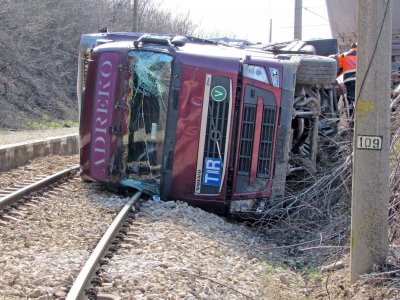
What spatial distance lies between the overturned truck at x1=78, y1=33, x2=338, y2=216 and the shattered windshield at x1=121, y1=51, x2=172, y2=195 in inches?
0.5

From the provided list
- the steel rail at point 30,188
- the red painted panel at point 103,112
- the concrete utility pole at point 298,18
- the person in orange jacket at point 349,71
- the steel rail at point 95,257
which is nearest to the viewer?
the steel rail at point 95,257

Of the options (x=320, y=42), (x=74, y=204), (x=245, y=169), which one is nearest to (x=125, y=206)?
(x=74, y=204)

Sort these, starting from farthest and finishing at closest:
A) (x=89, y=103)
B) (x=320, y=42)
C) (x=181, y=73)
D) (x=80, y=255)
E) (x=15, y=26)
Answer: (x=15, y=26), (x=320, y=42), (x=89, y=103), (x=181, y=73), (x=80, y=255)

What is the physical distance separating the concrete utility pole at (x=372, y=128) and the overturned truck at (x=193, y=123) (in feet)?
11.5

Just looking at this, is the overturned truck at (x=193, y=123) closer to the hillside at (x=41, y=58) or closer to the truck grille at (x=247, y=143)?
the truck grille at (x=247, y=143)

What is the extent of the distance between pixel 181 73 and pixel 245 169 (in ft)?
5.00

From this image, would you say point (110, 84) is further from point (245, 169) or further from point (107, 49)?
point (245, 169)

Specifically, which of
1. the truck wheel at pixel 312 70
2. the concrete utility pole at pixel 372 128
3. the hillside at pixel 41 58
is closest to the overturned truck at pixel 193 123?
the truck wheel at pixel 312 70

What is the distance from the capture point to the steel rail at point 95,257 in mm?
5082

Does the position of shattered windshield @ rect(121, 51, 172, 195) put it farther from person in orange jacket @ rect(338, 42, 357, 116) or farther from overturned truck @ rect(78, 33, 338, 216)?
person in orange jacket @ rect(338, 42, 357, 116)

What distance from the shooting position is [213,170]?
8898 mm

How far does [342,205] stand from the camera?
827 cm

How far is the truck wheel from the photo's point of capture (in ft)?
31.9

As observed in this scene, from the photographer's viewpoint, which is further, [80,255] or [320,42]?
[320,42]
